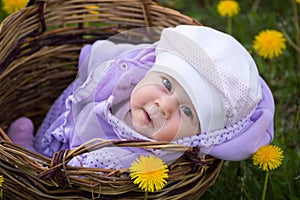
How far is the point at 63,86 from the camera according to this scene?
2002 mm

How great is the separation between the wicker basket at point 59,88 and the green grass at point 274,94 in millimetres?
240

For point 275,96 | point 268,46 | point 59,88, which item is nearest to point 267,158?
point 268,46

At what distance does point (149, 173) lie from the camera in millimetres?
1320

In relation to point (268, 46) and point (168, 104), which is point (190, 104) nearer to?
point (168, 104)

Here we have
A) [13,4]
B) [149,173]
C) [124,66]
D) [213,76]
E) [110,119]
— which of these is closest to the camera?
[149,173]

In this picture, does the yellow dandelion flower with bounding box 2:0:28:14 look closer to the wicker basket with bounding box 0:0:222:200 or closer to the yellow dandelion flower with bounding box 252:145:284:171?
the wicker basket with bounding box 0:0:222:200

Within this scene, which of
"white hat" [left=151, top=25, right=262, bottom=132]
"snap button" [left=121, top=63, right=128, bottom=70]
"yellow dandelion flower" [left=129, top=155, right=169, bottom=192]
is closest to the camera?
"yellow dandelion flower" [left=129, top=155, right=169, bottom=192]

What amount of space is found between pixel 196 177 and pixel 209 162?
55 millimetres

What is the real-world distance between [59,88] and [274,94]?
0.83 metres

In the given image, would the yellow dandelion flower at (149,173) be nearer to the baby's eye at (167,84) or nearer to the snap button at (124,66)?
the baby's eye at (167,84)

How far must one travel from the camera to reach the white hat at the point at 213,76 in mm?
1442

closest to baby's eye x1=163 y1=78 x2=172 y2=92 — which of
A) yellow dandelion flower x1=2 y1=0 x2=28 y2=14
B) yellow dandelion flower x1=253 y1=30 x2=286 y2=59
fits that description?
yellow dandelion flower x1=253 y1=30 x2=286 y2=59

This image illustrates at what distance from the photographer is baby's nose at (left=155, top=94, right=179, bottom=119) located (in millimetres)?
1448

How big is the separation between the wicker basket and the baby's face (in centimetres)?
9
